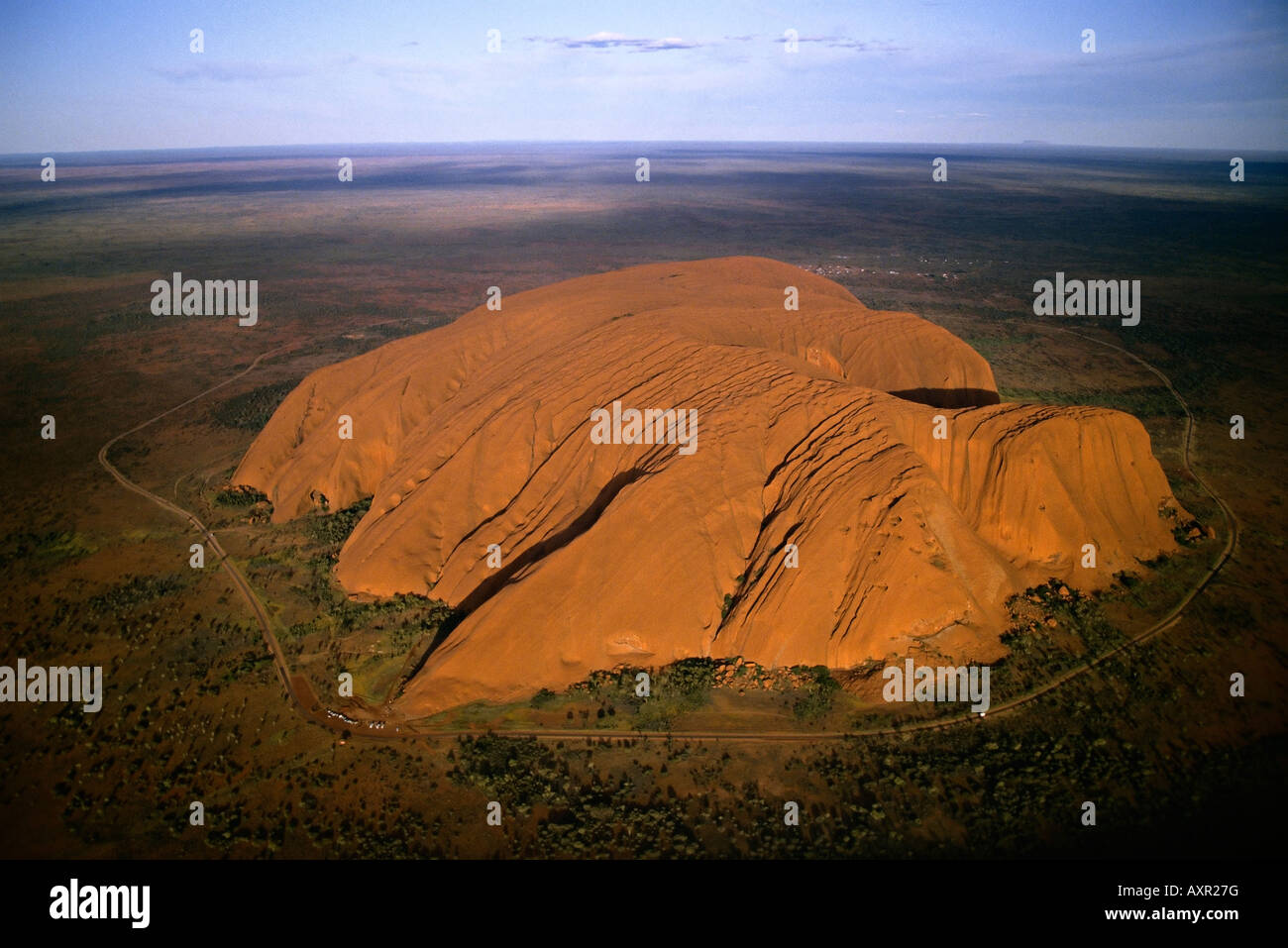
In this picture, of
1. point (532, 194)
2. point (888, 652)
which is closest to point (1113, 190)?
point (532, 194)

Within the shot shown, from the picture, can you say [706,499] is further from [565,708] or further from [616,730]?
[565,708]

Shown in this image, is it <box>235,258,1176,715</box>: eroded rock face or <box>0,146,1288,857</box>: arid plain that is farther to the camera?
<box>235,258,1176,715</box>: eroded rock face

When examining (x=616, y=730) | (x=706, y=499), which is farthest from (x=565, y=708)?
(x=706, y=499)

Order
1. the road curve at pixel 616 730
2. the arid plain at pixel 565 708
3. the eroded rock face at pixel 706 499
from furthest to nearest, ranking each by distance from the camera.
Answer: the eroded rock face at pixel 706 499, the road curve at pixel 616 730, the arid plain at pixel 565 708

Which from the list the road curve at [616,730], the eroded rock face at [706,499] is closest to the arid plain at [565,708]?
the road curve at [616,730]

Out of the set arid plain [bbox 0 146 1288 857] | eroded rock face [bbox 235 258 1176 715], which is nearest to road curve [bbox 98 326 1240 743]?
arid plain [bbox 0 146 1288 857]

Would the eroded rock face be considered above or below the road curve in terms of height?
above

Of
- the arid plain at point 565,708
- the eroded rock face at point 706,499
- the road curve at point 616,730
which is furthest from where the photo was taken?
the eroded rock face at point 706,499

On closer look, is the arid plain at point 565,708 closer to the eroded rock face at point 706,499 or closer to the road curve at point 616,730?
the road curve at point 616,730

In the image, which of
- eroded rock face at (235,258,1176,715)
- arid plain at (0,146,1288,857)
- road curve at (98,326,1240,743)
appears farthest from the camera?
eroded rock face at (235,258,1176,715)

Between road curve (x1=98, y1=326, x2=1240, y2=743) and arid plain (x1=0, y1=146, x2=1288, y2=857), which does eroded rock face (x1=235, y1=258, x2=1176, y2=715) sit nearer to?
road curve (x1=98, y1=326, x2=1240, y2=743)
